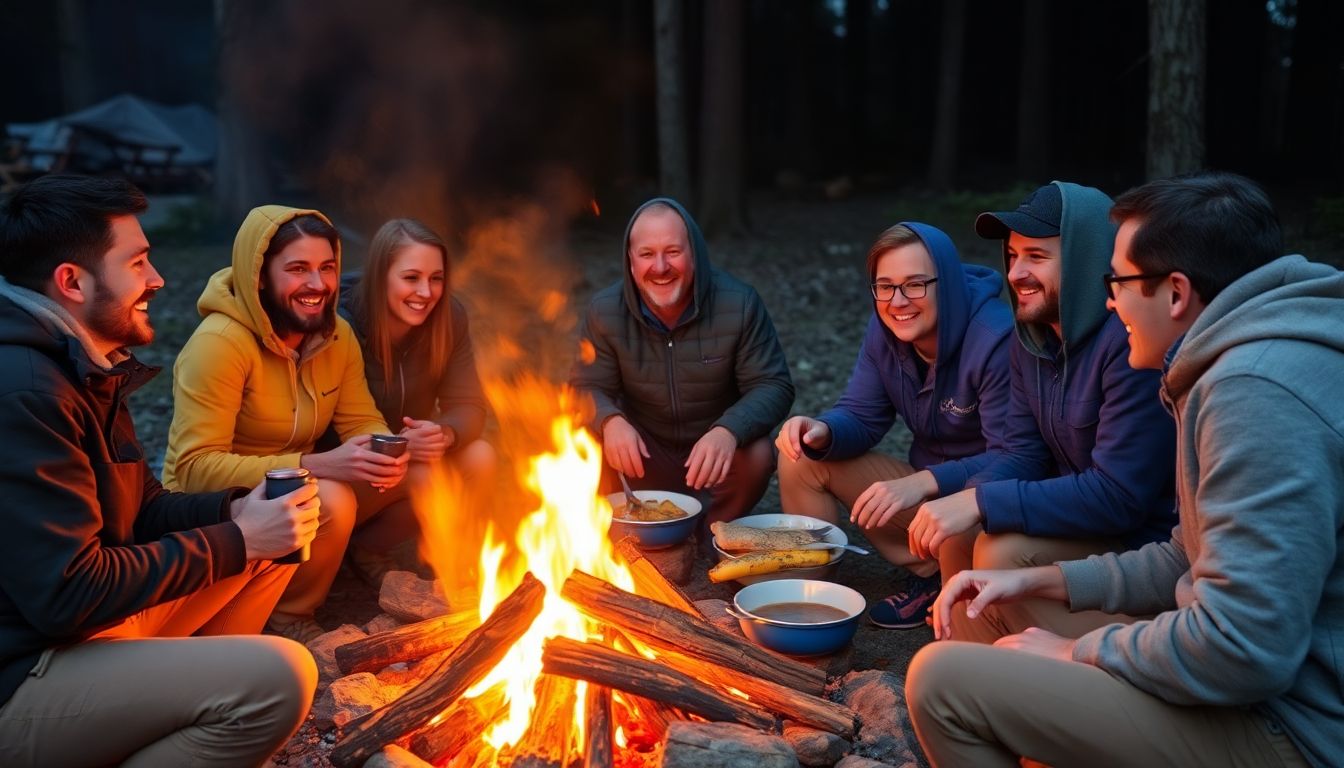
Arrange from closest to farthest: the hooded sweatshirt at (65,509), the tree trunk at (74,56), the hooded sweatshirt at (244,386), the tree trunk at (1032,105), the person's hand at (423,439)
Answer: the hooded sweatshirt at (65,509) → the hooded sweatshirt at (244,386) → the person's hand at (423,439) → the tree trunk at (1032,105) → the tree trunk at (74,56)

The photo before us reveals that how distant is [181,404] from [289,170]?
40.4 feet

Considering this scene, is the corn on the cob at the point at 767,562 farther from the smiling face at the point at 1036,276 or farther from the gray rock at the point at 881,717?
the smiling face at the point at 1036,276

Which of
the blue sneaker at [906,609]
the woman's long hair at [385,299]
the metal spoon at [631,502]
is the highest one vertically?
the woman's long hair at [385,299]

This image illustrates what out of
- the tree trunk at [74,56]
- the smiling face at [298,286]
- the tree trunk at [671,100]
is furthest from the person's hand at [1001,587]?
the tree trunk at [74,56]

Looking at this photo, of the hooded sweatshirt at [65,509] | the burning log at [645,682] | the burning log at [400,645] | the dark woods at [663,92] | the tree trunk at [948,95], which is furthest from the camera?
the tree trunk at [948,95]

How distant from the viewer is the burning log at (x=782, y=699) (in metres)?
3.10

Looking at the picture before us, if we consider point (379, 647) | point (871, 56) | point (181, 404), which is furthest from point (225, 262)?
point (871, 56)

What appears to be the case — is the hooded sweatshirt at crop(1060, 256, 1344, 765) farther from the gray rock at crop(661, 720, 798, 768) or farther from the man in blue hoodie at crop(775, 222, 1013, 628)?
the man in blue hoodie at crop(775, 222, 1013, 628)

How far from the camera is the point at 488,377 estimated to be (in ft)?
26.7

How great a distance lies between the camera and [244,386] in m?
4.04

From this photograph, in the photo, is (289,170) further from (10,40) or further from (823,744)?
(823,744)

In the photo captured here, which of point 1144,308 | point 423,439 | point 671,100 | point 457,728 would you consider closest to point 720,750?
point 457,728

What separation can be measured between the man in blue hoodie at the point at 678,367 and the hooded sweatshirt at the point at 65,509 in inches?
87.2

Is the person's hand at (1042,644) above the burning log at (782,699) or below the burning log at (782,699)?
above
